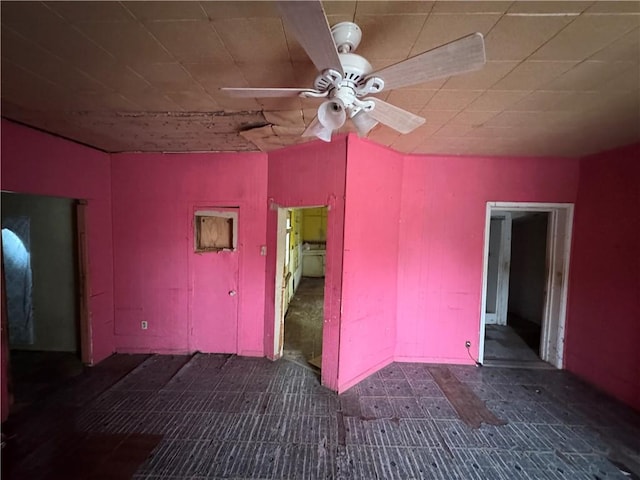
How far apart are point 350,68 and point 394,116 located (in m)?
0.46

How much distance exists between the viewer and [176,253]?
3402 mm

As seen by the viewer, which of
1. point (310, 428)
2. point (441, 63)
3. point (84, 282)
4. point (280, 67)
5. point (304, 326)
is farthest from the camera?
point (304, 326)

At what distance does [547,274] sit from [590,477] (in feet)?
7.25

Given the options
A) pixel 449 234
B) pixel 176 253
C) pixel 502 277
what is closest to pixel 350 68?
pixel 449 234

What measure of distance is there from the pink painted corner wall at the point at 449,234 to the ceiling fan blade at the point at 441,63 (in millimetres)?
2161

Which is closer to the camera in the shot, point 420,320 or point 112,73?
point 112,73

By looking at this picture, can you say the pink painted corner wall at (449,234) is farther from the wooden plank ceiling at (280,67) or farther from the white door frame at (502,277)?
the white door frame at (502,277)

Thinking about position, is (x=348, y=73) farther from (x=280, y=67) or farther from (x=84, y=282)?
(x=84, y=282)

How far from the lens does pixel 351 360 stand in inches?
110

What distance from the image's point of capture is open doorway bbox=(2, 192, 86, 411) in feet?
10.7

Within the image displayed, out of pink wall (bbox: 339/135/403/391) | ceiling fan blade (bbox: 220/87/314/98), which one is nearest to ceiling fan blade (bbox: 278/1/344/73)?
ceiling fan blade (bbox: 220/87/314/98)

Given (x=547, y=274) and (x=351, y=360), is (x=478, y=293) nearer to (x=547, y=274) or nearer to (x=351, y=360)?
(x=547, y=274)

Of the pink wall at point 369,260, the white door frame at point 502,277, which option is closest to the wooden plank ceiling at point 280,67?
the pink wall at point 369,260

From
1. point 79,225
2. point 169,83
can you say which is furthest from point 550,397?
point 79,225
